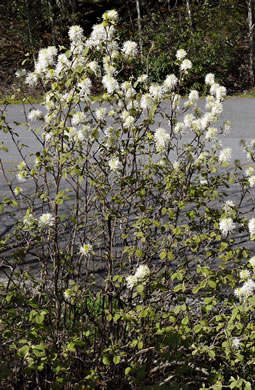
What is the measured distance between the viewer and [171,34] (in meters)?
15.5

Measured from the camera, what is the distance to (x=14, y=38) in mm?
17406

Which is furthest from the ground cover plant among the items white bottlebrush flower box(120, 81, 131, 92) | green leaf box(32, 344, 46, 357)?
green leaf box(32, 344, 46, 357)

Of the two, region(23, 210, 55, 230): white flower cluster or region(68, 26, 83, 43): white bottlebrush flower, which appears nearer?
region(23, 210, 55, 230): white flower cluster

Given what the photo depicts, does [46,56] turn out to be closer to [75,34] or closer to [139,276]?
[75,34]

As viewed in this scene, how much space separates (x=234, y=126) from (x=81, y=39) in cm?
855

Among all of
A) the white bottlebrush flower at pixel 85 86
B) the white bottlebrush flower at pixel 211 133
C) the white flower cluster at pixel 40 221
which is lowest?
the white flower cluster at pixel 40 221

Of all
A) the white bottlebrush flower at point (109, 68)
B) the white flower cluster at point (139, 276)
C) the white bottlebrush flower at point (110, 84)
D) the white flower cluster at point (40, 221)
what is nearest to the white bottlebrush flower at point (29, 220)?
the white flower cluster at point (40, 221)

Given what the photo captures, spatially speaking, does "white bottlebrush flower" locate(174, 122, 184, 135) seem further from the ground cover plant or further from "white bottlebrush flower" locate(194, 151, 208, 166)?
"white bottlebrush flower" locate(194, 151, 208, 166)

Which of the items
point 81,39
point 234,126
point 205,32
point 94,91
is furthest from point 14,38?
point 81,39

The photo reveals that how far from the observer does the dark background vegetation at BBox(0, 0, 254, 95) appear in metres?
14.6

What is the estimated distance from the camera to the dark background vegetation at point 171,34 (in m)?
14.6

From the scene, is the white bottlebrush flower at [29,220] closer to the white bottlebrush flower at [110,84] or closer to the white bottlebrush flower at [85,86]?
the white bottlebrush flower at [85,86]

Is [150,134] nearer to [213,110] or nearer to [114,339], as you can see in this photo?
[213,110]

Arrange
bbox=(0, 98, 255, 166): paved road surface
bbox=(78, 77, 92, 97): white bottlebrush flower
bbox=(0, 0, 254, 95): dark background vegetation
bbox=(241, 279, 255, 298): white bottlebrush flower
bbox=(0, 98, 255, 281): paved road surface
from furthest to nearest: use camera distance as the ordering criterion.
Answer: bbox=(0, 0, 254, 95): dark background vegetation, bbox=(0, 98, 255, 166): paved road surface, bbox=(0, 98, 255, 281): paved road surface, bbox=(78, 77, 92, 97): white bottlebrush flower, bbox=(241, 279, 255, 298): white bottlebrush flower
